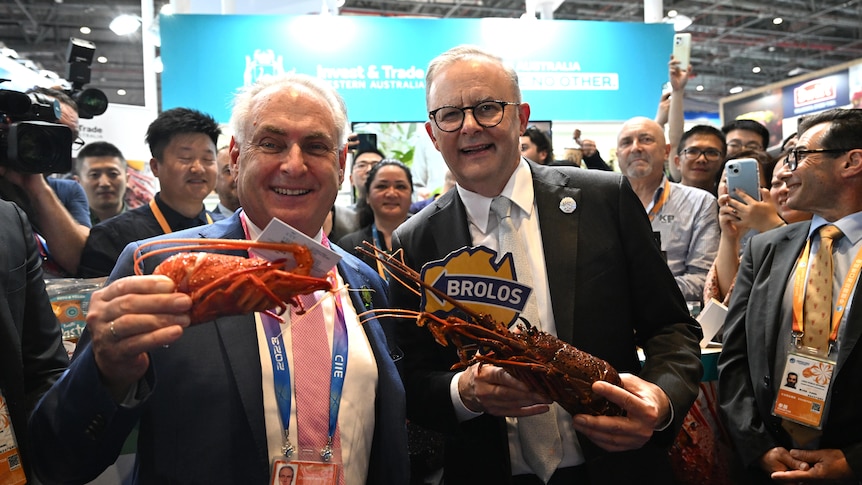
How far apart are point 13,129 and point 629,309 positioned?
2.10m

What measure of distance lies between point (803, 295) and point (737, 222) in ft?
2.96

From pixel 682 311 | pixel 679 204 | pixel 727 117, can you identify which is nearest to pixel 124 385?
pixel 682 311

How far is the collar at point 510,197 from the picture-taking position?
197cm

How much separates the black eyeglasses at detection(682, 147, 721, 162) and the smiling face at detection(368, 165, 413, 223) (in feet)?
6.96

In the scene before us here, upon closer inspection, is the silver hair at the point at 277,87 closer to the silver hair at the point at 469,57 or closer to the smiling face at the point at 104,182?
the silver hair at the point at 469,57

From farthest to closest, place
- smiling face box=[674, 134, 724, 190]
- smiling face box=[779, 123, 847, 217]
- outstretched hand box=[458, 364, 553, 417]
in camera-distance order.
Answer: smiling face box=[674, 134, 724, 190]
smiling face box=[779, 123, 847, 217]
outstretched hand box=[458, 364, 553, 417]

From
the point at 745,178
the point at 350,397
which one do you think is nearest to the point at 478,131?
the point at 350,397

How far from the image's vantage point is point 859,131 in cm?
267

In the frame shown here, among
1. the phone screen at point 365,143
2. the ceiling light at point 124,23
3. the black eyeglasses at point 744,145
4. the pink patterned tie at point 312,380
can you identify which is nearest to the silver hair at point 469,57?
the pink patterned tie at point 312,380

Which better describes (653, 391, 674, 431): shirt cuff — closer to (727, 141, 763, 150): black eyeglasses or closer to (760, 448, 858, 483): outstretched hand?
(760, 448, 858, 483): outstretched hand

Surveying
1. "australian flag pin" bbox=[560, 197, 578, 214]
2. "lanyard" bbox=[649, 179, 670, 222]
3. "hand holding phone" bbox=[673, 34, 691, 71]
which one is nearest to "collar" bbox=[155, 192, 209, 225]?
"australian flag pin" bbox=[560, 197, 578, 214]

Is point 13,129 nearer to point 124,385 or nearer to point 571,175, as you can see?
point 124,385

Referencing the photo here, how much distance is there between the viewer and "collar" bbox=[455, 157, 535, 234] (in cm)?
197

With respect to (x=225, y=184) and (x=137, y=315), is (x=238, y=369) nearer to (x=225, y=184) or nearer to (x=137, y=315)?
(x=137, y=315)
